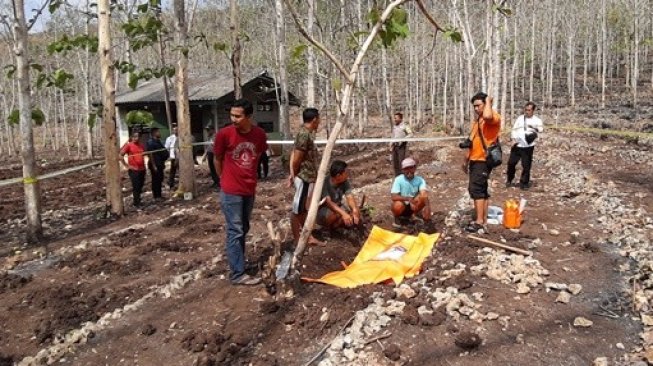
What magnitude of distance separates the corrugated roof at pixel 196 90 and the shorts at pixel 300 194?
44.9 ft

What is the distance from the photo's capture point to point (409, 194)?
21.1ft

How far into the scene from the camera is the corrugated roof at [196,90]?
19.3m

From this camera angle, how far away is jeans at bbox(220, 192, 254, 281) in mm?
4914

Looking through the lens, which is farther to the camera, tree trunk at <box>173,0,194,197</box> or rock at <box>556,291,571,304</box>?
tree trunk at <box>173,0,194,197</box>

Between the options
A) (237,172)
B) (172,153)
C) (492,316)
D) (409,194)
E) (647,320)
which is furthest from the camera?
(172,153)

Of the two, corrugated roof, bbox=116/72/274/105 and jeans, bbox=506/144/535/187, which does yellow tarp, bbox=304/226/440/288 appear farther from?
corrugated roof, bbox=116/72/274/105

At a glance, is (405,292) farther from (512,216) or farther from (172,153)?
(172,153)

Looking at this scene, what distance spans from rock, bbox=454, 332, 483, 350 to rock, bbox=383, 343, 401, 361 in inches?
16.5

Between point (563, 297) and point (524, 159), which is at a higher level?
point (524, 159)

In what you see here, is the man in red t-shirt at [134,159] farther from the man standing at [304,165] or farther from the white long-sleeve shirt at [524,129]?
the white long-sleeve shirt at [524,129]

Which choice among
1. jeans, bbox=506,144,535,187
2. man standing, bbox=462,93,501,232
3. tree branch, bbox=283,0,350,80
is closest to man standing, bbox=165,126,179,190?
jeans, bbox=506,144,535,187

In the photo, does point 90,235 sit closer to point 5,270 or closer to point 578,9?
point 5,270

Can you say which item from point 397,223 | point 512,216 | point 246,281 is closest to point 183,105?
point 397,223

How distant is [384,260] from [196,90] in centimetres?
1679
